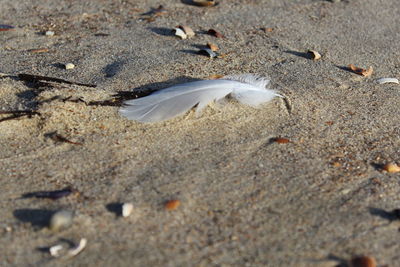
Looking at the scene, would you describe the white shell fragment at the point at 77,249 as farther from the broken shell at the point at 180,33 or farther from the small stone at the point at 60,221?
the broken shell at the point at 180,33

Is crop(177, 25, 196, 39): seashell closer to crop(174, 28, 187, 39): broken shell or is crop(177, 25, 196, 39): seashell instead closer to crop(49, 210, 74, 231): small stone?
crop(174, 28, 187, 39): broken shell

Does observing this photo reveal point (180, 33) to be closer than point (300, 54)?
No

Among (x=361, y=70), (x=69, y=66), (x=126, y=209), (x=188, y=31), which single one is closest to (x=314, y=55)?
(x=361, y=70)

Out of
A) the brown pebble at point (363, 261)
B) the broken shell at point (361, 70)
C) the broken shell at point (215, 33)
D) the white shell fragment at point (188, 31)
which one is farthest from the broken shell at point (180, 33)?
the brown pebble at point (363, 261)

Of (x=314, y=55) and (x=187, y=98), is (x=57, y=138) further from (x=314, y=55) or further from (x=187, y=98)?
(x=314, y=55)

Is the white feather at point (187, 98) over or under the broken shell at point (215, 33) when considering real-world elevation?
over

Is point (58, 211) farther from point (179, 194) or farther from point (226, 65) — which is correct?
point (226, 65)

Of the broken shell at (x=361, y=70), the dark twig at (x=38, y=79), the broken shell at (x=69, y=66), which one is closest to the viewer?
the dark twig at (x=38, y=79)
